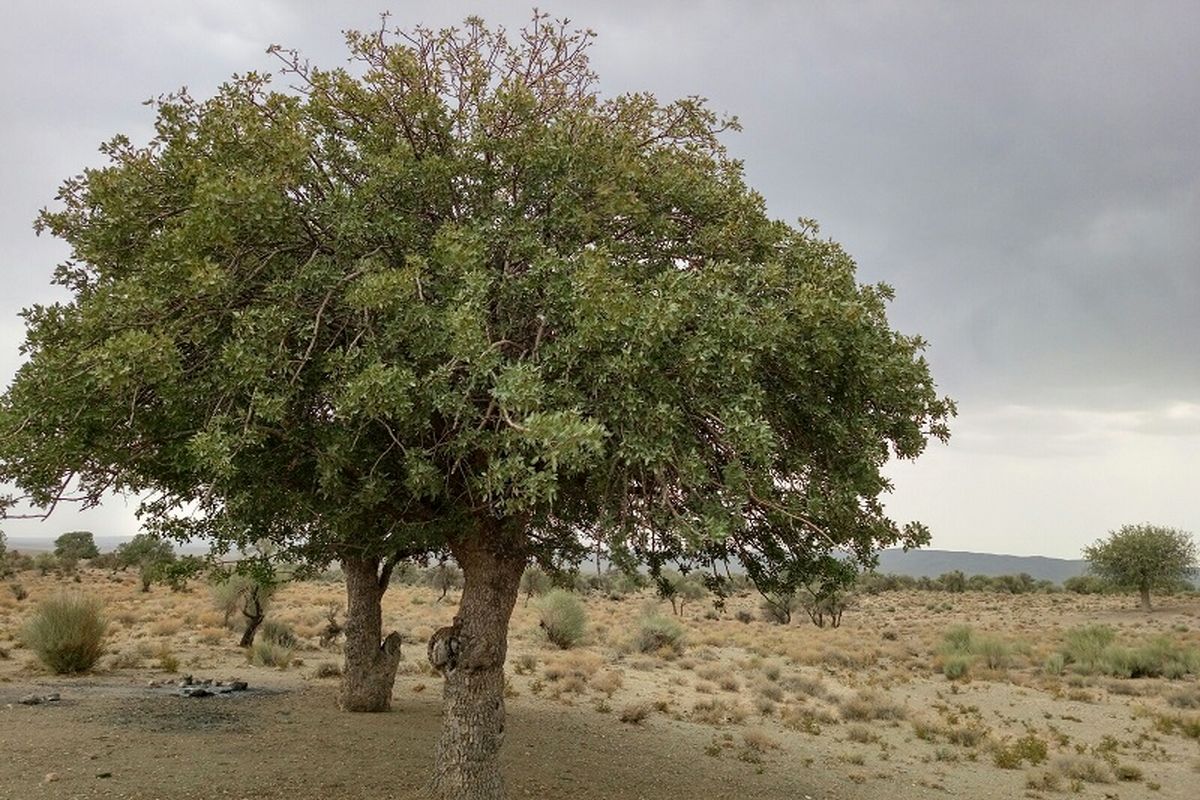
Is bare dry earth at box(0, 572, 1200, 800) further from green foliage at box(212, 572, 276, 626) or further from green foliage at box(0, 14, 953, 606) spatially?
green foliage at box(0, 14, 953, 606)

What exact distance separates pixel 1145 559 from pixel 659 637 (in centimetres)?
4041

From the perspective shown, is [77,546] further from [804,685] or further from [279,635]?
[804,685]

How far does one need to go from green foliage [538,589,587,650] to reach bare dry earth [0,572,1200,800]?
87cm

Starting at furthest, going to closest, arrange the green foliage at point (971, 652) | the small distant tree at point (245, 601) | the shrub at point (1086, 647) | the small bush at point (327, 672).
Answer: the shrub at point (1086, 647), the green foliage at point (971, 652), the small distant tree at point (245, 601), the small bush at point (327, 672)

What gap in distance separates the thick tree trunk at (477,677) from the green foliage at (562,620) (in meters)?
22.0

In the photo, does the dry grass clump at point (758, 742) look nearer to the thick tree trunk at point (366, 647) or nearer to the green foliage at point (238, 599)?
the thick tree trunk at point (366, 647)

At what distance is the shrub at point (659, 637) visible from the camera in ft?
108

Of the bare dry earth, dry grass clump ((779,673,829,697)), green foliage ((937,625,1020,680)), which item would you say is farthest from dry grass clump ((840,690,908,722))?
green foliage ((937,625,1020,680))

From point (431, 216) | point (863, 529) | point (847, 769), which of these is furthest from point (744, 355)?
point (847, 769)

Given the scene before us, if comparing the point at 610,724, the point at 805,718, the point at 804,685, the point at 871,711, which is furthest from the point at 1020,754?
the point at 804,685

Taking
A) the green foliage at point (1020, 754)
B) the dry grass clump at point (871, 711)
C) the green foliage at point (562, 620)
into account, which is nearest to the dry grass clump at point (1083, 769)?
the green foliage at point (1020, 754)

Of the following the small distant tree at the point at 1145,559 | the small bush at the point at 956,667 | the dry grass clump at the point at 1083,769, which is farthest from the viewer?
the small distant tree at the point at 1145,559

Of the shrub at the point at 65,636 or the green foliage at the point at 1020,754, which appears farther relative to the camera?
the shrub at the point at 65,636

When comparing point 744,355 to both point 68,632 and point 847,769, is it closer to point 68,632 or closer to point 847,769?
point 847,769
